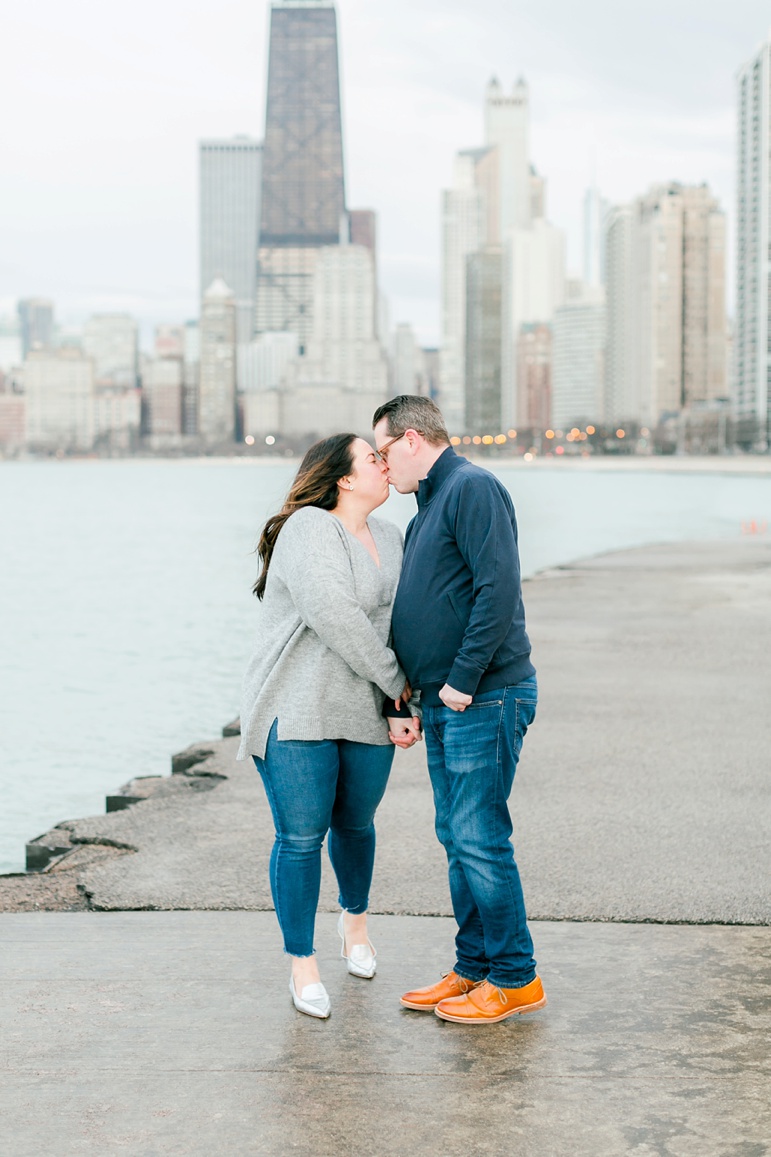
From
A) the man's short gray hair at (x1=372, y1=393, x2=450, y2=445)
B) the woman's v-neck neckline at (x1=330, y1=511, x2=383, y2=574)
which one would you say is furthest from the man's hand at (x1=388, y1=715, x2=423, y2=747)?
the man's short gray hair at (x1=372, y1=393, x2=450, y2=445)

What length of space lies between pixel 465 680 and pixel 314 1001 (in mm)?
1100

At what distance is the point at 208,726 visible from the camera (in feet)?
58.1

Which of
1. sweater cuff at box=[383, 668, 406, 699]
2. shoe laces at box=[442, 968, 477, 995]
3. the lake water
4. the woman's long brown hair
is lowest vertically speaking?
the lake water

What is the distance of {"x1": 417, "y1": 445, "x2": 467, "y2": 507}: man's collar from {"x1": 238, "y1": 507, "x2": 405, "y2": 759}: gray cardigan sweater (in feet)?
0.87

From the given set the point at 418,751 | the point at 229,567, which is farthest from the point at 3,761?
the point at 229,567

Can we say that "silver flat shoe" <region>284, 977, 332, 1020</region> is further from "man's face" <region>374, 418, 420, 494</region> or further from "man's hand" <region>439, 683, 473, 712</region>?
"man's face" <region>374, 418, 420, 494</region>

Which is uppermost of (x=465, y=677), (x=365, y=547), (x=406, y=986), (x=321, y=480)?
(x=321, y=480)

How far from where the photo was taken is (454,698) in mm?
4207

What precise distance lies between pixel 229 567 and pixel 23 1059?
45068 mm

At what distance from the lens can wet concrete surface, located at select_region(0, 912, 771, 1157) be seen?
11.5 feet

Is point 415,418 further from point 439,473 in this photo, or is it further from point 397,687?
point 397,687

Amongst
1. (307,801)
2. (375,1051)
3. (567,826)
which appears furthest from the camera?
(567,826)

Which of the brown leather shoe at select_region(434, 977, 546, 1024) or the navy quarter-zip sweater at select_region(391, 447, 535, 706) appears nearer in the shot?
the navy quarter-zip sweater at select_region(391, 447, 535, 706)

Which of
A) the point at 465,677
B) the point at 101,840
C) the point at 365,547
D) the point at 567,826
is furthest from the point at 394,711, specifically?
the point at 101,840
